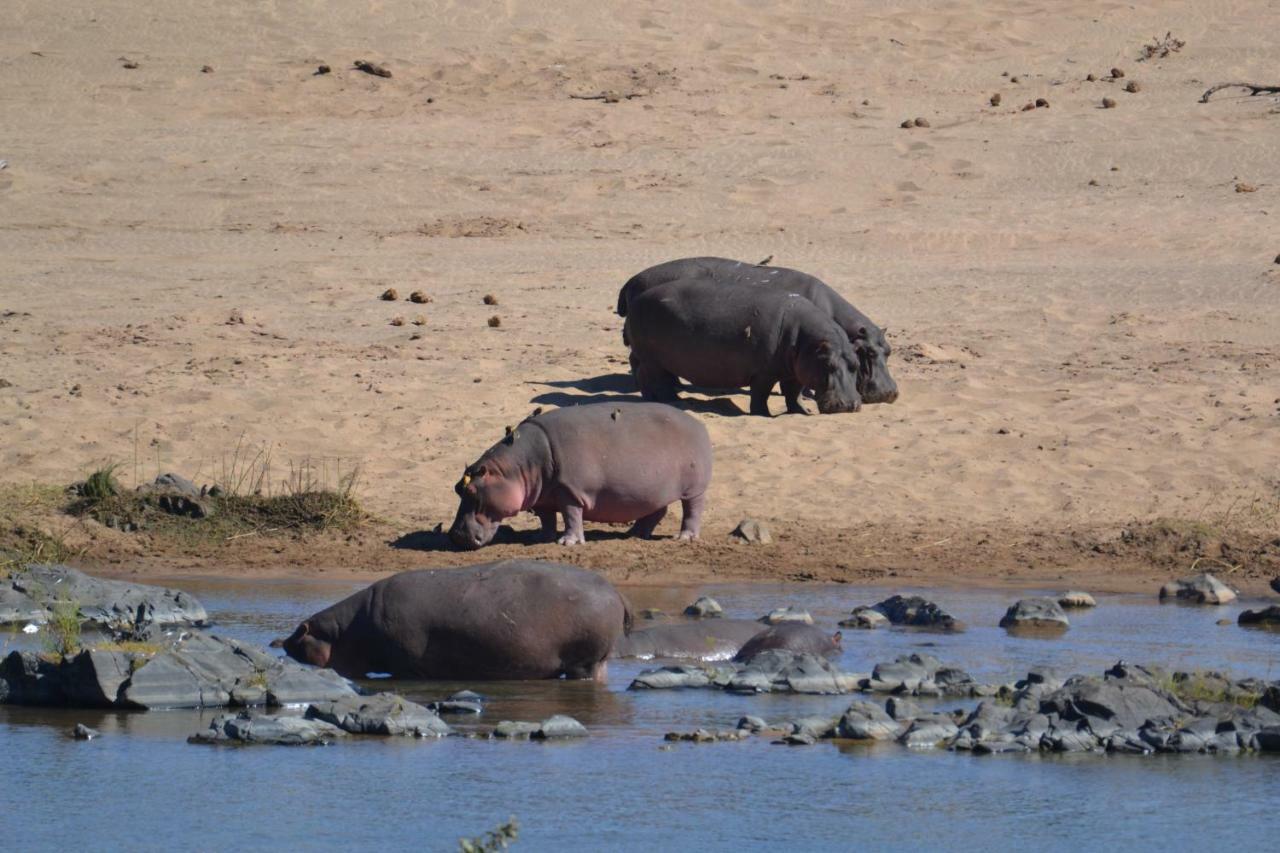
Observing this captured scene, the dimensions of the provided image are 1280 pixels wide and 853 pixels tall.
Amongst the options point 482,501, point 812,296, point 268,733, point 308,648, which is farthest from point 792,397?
point 268,733

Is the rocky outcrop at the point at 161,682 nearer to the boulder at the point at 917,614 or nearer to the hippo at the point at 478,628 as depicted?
the hippo at the point at 478,628

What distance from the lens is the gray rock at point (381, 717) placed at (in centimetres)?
725

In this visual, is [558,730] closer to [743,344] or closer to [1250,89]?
[743,344]

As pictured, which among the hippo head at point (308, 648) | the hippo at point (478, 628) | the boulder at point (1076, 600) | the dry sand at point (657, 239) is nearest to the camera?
the hippo at point (478, 628)

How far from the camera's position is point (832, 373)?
13.6 m

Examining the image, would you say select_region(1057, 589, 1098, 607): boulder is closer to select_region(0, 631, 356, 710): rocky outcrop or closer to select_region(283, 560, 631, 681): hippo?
select_region(283, 560, 631, 681): hippo

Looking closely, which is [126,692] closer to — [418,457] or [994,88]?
[418,457]

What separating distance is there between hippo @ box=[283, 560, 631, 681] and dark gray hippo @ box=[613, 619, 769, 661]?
0.78 feet

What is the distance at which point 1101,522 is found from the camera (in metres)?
11.8

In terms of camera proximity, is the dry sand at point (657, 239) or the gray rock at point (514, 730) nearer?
the gray rock at point (514, 730)

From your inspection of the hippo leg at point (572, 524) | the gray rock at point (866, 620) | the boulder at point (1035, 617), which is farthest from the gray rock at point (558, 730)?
the hippo leg at point (572, 524)

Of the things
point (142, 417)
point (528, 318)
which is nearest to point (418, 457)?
point (142, 417)

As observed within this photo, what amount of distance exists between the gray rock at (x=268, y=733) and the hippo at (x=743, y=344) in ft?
22.7

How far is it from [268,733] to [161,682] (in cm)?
77
